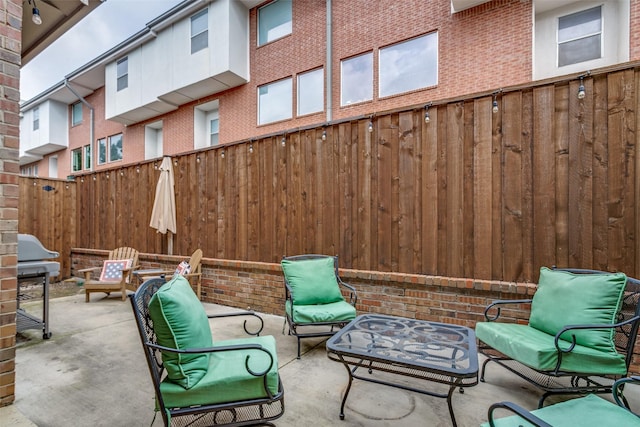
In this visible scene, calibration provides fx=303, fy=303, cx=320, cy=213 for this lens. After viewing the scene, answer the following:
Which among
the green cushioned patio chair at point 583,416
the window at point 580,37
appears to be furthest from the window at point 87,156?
the window at point 580,37

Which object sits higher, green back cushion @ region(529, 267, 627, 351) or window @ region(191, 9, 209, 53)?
window @ region(191, 9, 209, 53)

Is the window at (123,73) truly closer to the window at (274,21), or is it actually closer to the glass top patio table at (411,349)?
the window at (274,21)

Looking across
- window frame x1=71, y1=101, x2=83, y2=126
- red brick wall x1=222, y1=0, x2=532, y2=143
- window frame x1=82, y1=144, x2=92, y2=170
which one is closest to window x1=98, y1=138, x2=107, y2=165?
window frame x1=82, y1=144, x2=92, y2=170

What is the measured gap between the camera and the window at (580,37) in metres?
5.90

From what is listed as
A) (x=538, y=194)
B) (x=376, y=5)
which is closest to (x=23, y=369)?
(x=538, y=194)

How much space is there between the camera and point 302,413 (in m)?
2.13

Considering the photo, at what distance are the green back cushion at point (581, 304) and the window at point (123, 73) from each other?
13.1m

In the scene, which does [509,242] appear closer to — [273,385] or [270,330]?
[273,385]

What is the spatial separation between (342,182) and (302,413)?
A: 2.66 meters

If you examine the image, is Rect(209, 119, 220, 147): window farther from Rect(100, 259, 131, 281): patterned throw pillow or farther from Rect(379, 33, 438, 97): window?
Rect(379, 33, 438, 97): window

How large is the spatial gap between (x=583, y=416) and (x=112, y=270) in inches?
268

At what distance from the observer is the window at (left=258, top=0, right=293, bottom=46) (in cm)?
847

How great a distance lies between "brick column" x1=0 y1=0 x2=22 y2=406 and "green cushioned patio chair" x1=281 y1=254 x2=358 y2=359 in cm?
221

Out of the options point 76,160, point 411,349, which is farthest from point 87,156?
point 411,349
